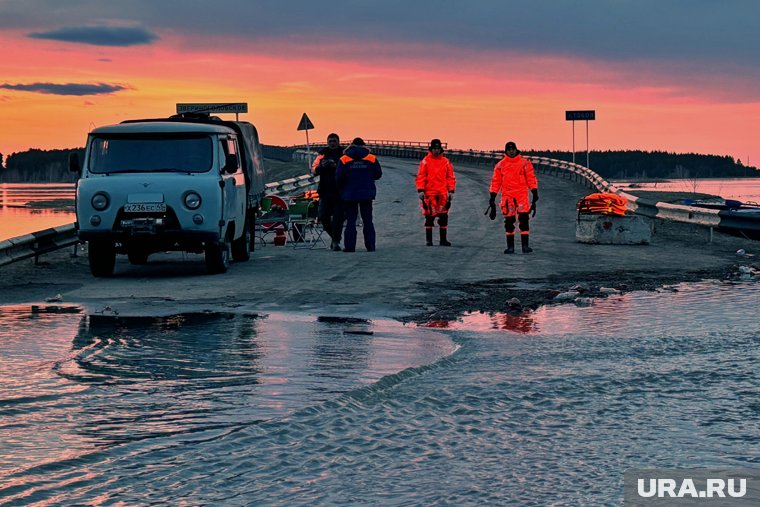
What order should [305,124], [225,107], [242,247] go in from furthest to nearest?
1. [305,124]
2. [225,107]
3. [242,247]

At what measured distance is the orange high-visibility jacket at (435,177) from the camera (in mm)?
21859

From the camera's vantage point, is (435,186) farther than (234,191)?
Yes

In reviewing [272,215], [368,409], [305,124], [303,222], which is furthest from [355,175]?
[305,124]

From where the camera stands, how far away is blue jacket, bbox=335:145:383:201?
69.5ft

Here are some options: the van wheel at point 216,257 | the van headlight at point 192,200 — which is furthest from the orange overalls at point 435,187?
the van headlight at point 192,200

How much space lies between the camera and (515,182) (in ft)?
65.7

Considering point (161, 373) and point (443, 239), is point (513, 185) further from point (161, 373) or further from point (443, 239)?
point (161, 373)

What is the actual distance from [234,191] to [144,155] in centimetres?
168

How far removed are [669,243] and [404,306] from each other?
36.7 feet

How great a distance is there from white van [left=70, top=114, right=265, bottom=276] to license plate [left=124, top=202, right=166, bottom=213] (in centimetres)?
1

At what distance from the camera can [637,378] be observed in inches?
331

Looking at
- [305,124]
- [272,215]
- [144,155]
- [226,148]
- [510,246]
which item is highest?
[305,124]

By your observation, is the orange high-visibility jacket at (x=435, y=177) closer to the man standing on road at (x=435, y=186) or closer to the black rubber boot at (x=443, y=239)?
the man standing on road at (x=435, y=186)

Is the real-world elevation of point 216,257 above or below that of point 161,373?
above
